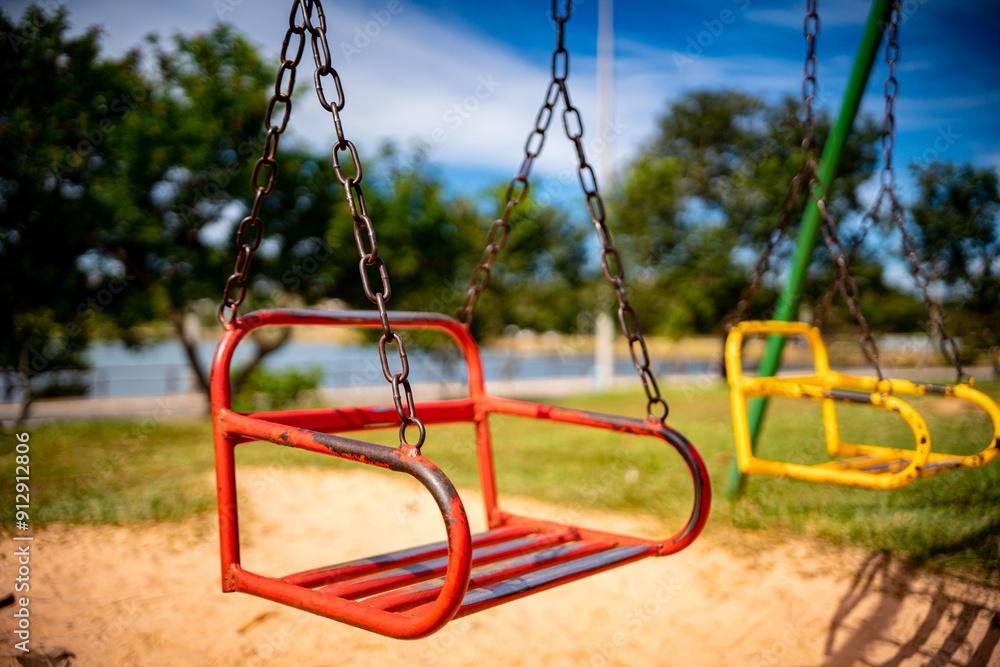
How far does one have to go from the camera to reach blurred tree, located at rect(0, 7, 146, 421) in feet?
22.6

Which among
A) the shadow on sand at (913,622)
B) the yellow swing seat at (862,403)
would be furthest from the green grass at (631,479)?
the yellow swing seat at (862,403)

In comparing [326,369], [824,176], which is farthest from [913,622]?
[326,369]

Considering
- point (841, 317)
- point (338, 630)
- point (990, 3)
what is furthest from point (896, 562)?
point (841, 317)

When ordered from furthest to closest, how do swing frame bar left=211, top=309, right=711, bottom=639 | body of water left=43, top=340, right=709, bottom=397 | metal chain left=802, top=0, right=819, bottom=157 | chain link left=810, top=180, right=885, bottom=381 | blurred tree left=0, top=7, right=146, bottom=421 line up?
1. body of water left=43, top=340, right=709, bottom=397
2. blurred tree left=0, top=7, right=146, bottom=421
3. metal chain left=802, top=0, right=819, bottom=157
4. chain link left=810, top=180, right=885, bottom=381
5. swing frame bar left=211, top=309, right=711, bottom=639

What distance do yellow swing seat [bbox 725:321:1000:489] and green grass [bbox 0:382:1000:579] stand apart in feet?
2.77

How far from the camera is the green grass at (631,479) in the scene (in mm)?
3480

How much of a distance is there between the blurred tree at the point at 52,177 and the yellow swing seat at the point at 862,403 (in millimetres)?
7228

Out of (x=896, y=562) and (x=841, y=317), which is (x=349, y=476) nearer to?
(x=896, y=562)

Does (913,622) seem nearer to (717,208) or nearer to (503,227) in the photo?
(503,227)

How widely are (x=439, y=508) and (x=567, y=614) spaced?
5.71 feet

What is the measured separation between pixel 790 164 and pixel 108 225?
403 inches

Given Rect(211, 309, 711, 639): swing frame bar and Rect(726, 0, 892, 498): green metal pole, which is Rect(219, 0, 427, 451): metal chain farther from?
Rect(726, 0, 892, 498): green metal pole

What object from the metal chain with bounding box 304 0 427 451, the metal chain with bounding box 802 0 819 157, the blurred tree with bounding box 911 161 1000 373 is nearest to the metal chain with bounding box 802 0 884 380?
the metal chain with bounding box 802 0 819 157

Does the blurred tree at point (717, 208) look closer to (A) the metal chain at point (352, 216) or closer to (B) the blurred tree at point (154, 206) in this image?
(B) the blurred tree at point (154, 206)
